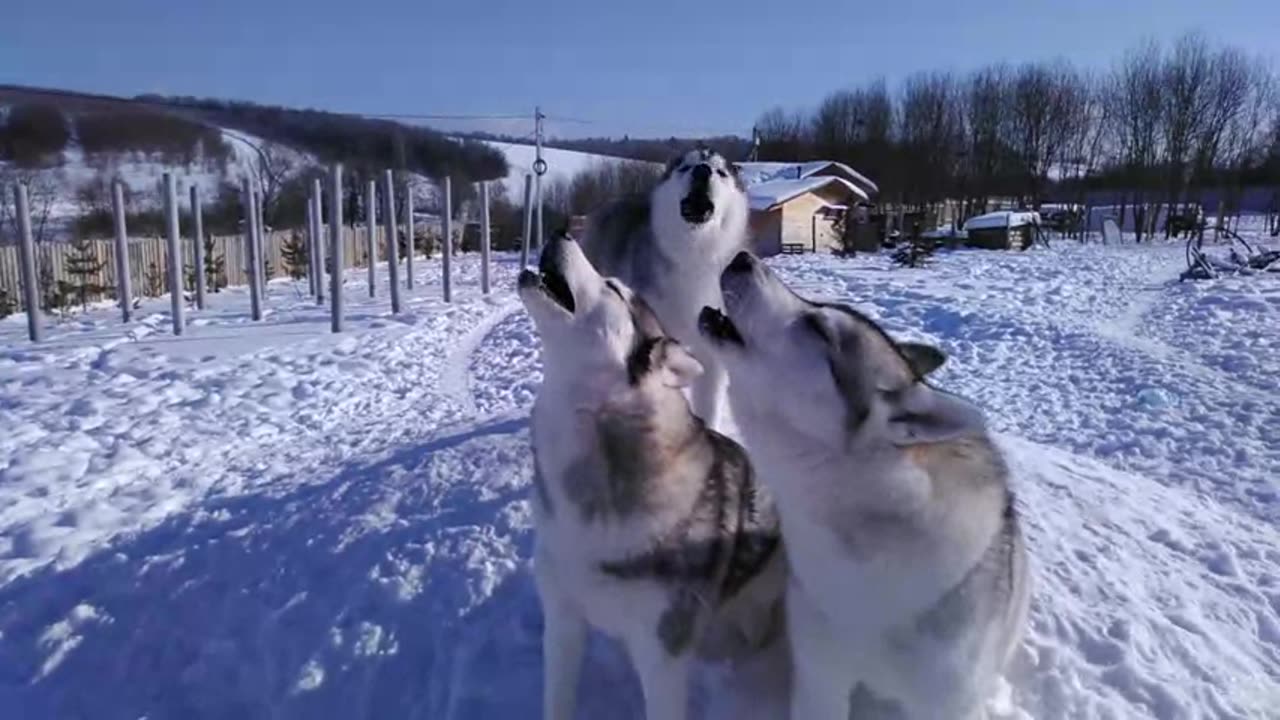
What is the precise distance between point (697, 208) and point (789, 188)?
33035 mm

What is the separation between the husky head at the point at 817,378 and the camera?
7.73 feet

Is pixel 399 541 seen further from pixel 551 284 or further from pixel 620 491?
pixel 551 284

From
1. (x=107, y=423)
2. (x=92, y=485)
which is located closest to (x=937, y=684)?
(x=92, y=485)

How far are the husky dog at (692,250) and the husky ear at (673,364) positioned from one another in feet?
4.69

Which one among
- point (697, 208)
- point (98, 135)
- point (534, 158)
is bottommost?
point (697, 208)

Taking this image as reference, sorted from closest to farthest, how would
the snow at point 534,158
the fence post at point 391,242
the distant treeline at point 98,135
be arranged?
the fence post at point 391,242, the snow at point 534,158, the distant treeline at point 98,135

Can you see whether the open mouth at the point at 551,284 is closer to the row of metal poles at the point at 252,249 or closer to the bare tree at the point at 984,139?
the row of metal poles at the point at 252,249

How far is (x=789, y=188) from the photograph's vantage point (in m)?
36.2

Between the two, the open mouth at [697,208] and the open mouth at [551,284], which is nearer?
the open mouth at [551,284]

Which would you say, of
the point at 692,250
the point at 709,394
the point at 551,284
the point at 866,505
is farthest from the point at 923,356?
the point at 692,250

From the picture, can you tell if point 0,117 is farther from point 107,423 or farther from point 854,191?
point 107,423

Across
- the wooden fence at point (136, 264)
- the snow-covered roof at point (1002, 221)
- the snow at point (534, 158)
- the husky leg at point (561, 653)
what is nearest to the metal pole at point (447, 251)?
the wooden fence at point (136, 264)

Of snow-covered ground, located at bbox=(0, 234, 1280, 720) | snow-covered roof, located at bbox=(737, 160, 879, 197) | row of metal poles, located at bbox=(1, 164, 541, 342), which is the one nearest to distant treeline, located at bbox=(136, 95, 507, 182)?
snow-covered roof, located at bbox=(737, 160, 879, 197)

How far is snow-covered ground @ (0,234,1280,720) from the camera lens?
11.2ft
